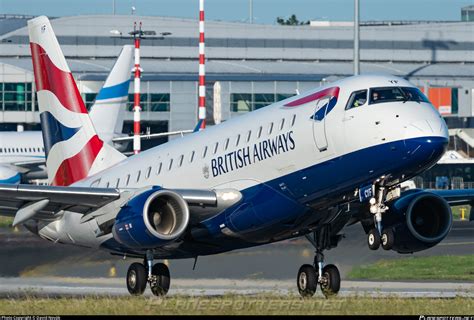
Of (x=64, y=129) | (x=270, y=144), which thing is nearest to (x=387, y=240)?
(x=270, y=144)

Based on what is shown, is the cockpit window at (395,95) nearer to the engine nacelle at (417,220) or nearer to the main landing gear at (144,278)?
the engine nacelle at (417,220)

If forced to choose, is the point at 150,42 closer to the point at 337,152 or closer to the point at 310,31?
the point at 310,31

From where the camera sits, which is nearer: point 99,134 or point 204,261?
point 204,261

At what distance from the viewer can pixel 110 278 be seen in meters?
35.0

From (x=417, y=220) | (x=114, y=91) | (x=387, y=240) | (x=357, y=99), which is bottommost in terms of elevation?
(x=417, y=220)

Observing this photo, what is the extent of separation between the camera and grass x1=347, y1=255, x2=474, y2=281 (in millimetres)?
36719

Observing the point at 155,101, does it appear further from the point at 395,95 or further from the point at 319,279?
the point at 395,95

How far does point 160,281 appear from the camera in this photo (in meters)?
29.5

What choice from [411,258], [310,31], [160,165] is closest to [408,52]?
[310,31]

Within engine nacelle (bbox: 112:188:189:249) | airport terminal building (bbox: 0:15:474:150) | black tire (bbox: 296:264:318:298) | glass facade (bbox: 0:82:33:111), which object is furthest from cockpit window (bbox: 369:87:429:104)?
glass facade (bbox: 0:82:33:111)

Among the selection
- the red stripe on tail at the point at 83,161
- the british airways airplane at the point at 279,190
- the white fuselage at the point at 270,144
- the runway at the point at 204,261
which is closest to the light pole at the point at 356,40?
the runway at the point at 204,261

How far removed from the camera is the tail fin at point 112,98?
68125 mm

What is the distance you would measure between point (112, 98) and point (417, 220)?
140 ft

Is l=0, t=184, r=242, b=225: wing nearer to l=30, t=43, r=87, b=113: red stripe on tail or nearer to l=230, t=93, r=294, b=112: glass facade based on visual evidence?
l=30, t=43, r=87, b=113: red stripe on tail
